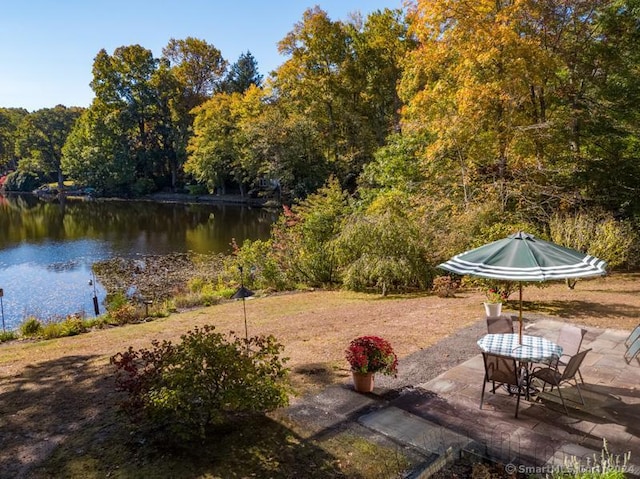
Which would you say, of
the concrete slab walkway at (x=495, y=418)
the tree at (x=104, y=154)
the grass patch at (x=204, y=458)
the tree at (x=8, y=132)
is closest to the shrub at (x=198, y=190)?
the tree at (x=104, y=154)

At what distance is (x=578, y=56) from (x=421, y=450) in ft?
54.9

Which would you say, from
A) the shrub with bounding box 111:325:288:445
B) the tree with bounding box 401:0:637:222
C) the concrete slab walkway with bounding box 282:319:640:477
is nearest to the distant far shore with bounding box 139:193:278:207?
the tree with bounding box 401:0:637:222

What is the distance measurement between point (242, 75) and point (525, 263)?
56175mm

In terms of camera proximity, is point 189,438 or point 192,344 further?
point 192,344

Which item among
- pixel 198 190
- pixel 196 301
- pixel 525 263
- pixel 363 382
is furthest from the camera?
pixel 198 190

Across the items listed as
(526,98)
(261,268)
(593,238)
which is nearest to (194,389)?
(593,238)

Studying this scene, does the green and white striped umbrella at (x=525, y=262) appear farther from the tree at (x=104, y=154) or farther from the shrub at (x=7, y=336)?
the tree at (x=104, y=154)

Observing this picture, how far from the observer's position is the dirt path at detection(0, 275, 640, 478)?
508cm

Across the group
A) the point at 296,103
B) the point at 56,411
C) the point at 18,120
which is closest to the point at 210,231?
the point at 296,103

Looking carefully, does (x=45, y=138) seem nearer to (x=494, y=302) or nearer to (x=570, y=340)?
(x=494, y=302)

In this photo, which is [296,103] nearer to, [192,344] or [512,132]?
[512,132]

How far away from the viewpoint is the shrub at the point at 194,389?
406 cm

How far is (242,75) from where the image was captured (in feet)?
184

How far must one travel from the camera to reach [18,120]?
7206 cm
